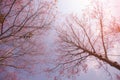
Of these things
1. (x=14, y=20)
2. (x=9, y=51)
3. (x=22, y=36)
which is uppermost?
(x=14, y=20)

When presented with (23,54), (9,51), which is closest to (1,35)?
(9,51)

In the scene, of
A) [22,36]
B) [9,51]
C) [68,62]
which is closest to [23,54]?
[9,51]

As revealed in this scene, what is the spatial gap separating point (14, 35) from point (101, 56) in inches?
186

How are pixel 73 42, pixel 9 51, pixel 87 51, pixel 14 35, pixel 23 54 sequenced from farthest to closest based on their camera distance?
pixel 73 42 → pixel 87 51 → pixel 23 54 → pixel 9 51 → pixel 14 35

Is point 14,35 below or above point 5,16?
below

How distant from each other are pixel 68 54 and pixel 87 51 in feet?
5.79

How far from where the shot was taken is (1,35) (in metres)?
8.15

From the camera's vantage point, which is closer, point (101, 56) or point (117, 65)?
point (117, 65)

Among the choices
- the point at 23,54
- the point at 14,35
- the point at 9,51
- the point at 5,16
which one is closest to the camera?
the point at 5,16

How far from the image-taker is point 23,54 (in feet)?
33.6

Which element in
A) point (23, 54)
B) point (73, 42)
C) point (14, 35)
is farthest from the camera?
point (73, 42)

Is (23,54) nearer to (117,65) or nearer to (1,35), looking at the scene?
(1,35)

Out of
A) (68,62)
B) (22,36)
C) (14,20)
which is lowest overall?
(68,62)

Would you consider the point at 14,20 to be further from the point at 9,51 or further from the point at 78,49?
the point at 78,49
